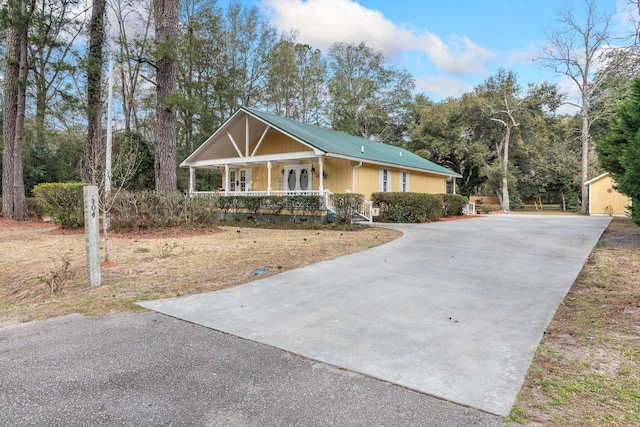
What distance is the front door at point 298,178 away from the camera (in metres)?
18.9

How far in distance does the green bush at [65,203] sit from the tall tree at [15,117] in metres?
5.36

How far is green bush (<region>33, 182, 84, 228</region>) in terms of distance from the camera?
11811 mm

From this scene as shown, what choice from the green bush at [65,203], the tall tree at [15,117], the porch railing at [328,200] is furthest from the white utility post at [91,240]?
the tall tree at [15,117]

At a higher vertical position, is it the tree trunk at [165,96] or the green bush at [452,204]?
the tree trunk at [165,96]

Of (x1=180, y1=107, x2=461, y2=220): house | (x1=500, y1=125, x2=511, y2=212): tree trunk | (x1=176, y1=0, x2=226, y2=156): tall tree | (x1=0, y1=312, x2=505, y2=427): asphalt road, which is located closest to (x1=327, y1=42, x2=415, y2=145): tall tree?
(x1=500, y1=125, x2=511, y2=212): tree trunk

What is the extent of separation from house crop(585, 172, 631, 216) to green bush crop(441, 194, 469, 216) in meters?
10.4

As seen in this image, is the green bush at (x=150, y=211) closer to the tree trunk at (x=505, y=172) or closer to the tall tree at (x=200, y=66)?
the tall tree at (x=200, y=66)

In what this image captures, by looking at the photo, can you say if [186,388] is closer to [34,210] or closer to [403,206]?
[403,206]

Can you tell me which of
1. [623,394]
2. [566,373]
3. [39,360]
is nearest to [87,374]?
[39,360]

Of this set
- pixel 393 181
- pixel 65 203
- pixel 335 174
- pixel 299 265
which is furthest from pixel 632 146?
pixel 65 203

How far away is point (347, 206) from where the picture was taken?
13156 mm

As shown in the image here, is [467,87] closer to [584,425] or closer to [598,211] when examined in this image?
[598,211]

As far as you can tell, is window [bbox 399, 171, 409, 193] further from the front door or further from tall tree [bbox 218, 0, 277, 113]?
tall tree [bbox 218, 0, 277, 113]

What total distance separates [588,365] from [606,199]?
2849 centimetres
